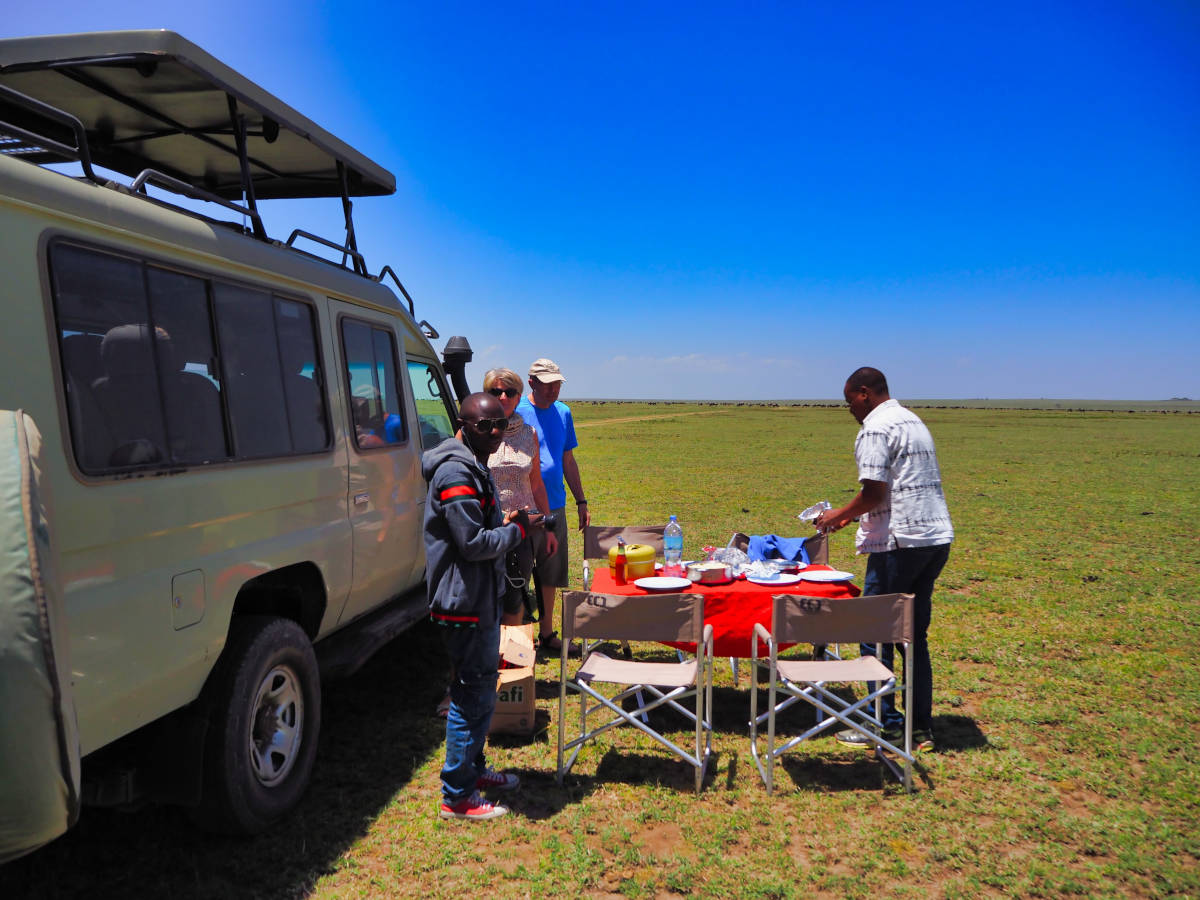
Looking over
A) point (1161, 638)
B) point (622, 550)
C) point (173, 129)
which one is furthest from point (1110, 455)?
point (173, 129)

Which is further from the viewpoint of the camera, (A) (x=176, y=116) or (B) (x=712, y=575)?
(B) (x=712, y=575)

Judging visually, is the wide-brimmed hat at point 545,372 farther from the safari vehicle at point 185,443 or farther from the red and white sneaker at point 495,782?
the red and white sneaker at point 495,782

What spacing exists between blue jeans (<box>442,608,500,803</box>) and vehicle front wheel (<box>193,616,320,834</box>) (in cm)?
70

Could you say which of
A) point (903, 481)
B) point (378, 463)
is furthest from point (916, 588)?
point (378, 463)

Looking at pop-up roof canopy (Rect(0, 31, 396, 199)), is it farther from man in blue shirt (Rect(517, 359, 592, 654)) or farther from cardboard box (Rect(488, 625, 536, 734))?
cardboard box (Rect(488, 625, 536, 734))

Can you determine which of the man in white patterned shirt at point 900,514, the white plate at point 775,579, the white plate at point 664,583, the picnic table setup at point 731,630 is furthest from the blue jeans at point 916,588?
the white plate at point 664,583

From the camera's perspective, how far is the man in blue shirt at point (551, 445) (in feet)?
17.7

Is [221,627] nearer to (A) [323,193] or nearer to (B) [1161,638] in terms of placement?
(A) [323,193]

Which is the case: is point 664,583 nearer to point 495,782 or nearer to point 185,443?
point 495,782

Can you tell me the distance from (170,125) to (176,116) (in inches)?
7.9

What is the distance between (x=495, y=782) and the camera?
3805 millimetres

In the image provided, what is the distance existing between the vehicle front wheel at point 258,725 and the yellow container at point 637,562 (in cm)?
196

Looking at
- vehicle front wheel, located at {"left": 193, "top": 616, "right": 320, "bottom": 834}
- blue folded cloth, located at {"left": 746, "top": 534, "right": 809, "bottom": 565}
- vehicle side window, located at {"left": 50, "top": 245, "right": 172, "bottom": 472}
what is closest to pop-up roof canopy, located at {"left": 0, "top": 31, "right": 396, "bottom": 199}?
vehicle side window, located at {"left": 50, "top": 245, "right": 172, "bottom": 472}

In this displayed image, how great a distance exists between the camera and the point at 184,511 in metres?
2.69
